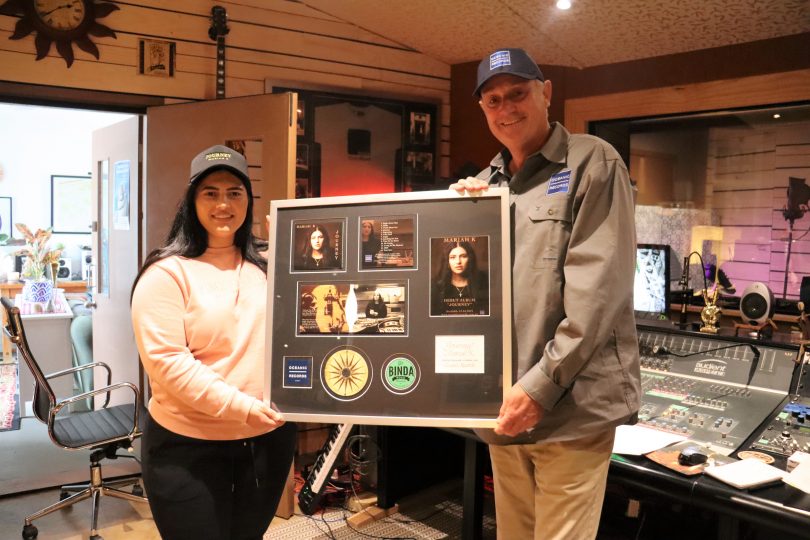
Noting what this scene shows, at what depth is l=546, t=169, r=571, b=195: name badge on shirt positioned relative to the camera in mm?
1476

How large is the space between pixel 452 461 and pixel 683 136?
7.47 ft

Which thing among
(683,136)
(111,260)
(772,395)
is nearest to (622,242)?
(772,395)

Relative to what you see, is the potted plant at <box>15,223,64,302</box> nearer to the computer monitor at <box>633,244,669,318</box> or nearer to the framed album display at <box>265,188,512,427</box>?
the framed album display at <box>265,188,512,427</box>

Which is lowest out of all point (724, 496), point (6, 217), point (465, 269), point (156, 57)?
point (724, 496)

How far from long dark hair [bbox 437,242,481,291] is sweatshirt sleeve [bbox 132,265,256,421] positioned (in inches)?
23.1

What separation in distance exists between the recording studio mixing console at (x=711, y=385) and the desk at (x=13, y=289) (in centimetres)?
621

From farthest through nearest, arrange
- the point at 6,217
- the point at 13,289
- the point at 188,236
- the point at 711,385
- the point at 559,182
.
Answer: the point at 6,217 < the point at 13,289 < the point at 711,385 < the point at 188,236 < the point at 559,182

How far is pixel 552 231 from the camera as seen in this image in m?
1.48

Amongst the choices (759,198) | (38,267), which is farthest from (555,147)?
(38,267)

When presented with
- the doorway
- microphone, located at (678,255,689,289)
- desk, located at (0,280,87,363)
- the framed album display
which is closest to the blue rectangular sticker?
the framed album display

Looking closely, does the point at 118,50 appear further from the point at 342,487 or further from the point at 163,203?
the point at 342,487

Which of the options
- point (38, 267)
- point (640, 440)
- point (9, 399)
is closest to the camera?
point (640, 440)

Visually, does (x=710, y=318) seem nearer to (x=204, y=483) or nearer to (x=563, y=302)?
(x=563, y=302)

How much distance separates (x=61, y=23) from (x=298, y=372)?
2.75 meters
